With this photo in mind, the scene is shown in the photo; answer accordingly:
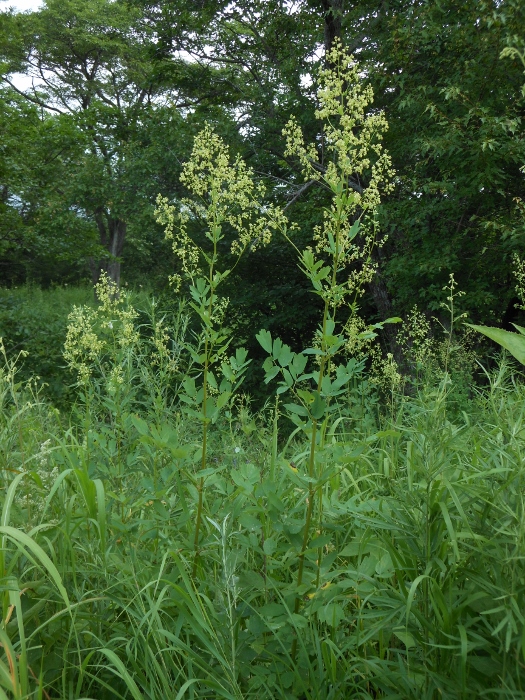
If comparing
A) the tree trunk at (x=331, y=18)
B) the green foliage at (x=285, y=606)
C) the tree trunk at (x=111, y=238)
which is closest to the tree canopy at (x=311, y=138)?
the tree trunk at (x=331, y=18)

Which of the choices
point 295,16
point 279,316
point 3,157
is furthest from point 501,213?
point 3,157

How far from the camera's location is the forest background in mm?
7070

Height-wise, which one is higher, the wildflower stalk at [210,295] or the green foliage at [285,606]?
the wildflower stalk at [210,295]

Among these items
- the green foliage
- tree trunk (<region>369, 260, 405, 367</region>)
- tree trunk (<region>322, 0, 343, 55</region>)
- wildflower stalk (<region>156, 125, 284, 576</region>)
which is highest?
tree trunk (<region>322, 0, 343, 55</region>)

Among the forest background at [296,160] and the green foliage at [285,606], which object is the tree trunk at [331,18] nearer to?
the forest background at [296,160]

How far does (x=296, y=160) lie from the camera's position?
8.73 metres

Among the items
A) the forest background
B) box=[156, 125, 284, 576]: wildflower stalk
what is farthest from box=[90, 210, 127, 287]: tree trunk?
box=[156, 125, 284, 576]: wildflower stalk

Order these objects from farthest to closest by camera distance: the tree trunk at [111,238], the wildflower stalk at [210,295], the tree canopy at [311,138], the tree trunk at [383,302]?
1. the tree trunk at [111,238]
2. the tree trunk at [383,302]
3. the tree canopy at [311,138]
4. the wildflower stalk at [210,295]

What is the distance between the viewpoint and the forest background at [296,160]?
23.2 feet

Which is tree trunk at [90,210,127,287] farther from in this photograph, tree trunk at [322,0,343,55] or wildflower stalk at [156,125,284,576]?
wildflower stalk at [156,125,284,576]

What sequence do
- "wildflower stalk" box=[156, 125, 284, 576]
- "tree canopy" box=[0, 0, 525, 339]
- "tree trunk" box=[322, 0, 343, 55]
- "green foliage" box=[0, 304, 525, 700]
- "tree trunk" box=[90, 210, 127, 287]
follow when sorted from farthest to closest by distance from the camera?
"tree trunk" box=[90, 210, 127, 287]
"tree trunk" box=[322, 0, 343, 55]
"tree canopy" box=[0, 0, 525, 339]
"wildflower stalk" box=[156, 125, 284, 576]
"green foliage" box=[0, 304, 525, 700]

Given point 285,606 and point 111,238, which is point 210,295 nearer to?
point 285,606

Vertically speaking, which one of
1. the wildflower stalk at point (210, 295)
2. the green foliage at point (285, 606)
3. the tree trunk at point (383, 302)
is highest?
the wildflower stalk at point (210, 295)

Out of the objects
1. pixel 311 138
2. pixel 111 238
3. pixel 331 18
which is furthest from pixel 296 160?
pixel 111 238
